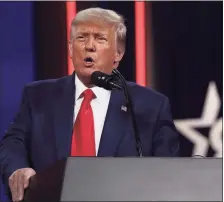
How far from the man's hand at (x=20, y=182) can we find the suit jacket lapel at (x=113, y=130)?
0.45m

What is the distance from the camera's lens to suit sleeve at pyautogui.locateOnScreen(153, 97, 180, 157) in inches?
58.4

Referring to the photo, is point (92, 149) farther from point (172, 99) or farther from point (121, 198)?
point (121, 198)

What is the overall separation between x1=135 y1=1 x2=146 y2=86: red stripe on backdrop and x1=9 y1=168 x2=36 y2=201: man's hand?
1.04 meters

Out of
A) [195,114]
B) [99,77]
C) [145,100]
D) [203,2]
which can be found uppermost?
[203,2]

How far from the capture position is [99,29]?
1.65 m

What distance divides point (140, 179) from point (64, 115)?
0.78 metres

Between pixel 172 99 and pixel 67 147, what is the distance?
67 centimetres

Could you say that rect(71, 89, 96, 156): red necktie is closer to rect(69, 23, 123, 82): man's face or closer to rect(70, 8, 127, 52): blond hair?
rect(69, 23, 123, 82): man's face

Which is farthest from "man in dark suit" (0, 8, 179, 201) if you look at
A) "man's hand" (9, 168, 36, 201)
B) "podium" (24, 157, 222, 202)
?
"podium" (24, 157, 222, 202)

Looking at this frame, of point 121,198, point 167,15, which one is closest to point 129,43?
point 167,15

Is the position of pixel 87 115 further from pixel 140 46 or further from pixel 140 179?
pixel 140 179

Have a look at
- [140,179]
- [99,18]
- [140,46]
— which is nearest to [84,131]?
[99,18]

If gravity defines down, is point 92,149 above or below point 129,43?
below

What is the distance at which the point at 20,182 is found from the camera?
1059 millimetres
